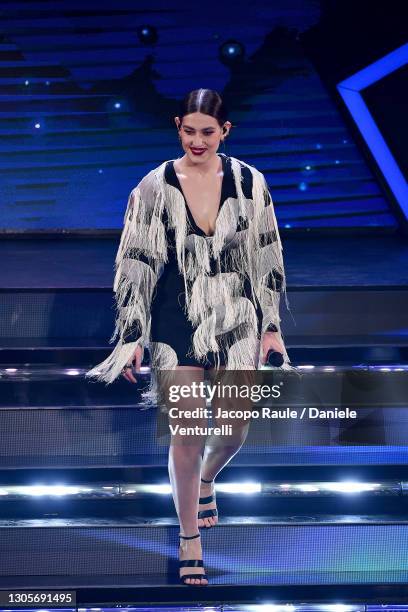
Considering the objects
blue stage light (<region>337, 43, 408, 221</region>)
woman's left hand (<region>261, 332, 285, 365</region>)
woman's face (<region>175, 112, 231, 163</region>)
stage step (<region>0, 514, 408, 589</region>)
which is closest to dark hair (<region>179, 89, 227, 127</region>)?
woman's face (<region>175, 112, 231, 163</region>)

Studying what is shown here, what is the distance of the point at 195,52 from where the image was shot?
6.24 meters

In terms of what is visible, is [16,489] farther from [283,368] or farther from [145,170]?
[145,170]

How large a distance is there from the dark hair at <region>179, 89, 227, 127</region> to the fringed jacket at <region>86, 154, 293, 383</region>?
19 centimetres

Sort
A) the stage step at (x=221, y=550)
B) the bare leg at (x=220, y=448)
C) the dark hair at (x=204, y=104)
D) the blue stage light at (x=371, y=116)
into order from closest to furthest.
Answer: the dark hair at (x=204, y=104) → the bare leg at (x=220, y=448) → the stage step at (x=221, y=550) → the blue stage light at (x=371, y=116)

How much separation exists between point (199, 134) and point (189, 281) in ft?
1.36

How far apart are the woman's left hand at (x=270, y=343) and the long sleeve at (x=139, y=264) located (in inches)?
14.1

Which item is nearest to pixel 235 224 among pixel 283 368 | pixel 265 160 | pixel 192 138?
pixel 192 138

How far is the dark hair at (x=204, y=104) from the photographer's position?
2742 mm

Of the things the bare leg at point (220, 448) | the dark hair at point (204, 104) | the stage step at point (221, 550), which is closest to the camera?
the dark hair at point (204, 104)

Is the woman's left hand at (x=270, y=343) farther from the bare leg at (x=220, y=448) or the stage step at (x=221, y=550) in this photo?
the stage step at (x=221, y=550)

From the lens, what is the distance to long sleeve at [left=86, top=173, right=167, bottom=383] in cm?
283

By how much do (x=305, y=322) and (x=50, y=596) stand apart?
1.66 m

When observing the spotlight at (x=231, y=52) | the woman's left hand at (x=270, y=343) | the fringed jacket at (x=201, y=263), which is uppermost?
the spotlight at (x=231, y=52)

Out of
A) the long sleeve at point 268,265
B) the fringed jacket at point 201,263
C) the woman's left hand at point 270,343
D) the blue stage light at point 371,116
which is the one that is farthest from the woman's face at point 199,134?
the blue stage light at point 371,116
